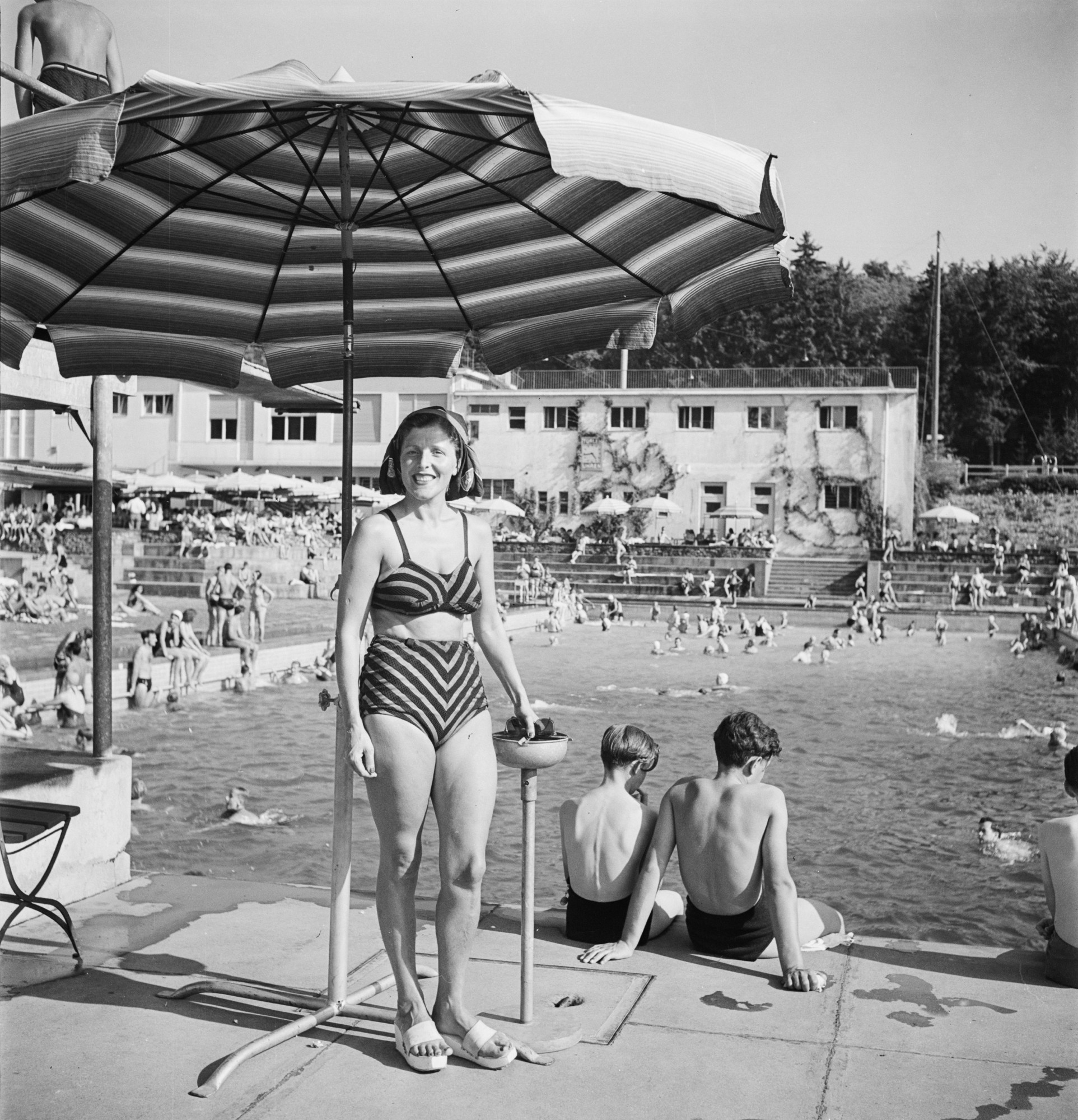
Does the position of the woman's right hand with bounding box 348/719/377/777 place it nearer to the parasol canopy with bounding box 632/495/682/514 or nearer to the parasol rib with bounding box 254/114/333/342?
the parasol rib with bounding box 254/114/333/342

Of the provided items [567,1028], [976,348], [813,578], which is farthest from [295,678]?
[976,348]

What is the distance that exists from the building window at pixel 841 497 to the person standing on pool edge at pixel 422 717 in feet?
143

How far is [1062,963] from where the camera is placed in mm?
3631

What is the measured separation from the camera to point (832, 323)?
64.5 m

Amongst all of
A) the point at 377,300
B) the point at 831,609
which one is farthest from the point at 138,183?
the point at 831,609

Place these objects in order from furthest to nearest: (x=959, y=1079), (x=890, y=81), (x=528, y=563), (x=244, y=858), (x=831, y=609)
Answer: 1. (x=528, y=563)
2. (x=831, y=609)
3. (x=244, y=858)
4. (x=890, y=81)
5. (x=959, y=1079)

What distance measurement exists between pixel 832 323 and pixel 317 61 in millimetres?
62786

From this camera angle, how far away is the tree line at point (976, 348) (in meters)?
58.9

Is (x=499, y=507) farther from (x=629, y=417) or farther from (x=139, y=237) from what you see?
(x=139, y=237)

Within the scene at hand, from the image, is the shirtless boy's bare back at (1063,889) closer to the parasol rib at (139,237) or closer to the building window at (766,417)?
the parasol rib at (139,237)

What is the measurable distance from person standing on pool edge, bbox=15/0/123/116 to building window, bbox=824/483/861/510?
4263 centimetres

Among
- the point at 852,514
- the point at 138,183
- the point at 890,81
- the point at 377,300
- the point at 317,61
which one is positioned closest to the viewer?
the point at 138,183

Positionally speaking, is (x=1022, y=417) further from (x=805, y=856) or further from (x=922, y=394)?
(x=805, y=856)

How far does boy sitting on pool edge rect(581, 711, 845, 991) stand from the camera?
3.70 meters
